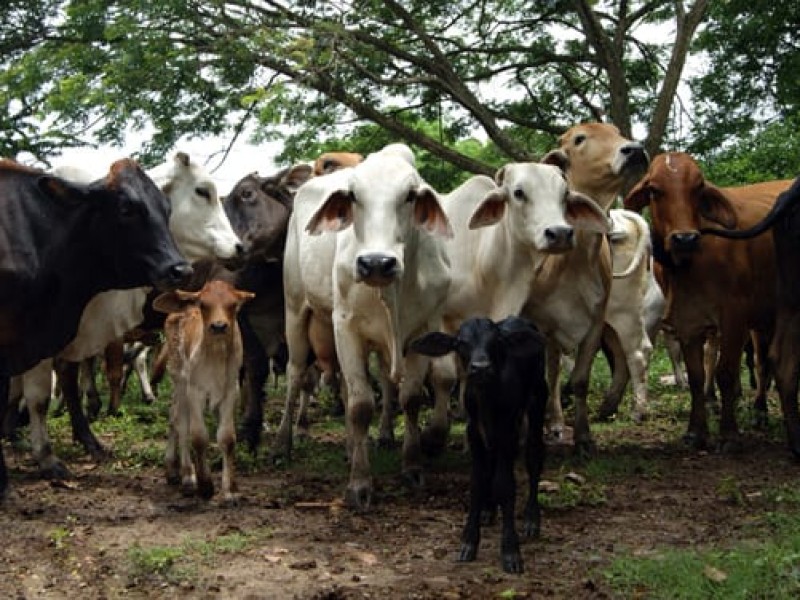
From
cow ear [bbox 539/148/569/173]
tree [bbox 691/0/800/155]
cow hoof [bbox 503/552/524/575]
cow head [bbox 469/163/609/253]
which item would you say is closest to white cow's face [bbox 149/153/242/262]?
cow head [bbox 469/163/609/253]

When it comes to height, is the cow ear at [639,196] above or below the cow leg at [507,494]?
above

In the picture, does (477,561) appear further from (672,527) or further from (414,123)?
(414,123)

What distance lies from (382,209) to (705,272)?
2.71m

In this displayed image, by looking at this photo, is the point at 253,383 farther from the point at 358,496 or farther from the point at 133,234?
the point at 358,496

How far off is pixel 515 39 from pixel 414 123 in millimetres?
2039

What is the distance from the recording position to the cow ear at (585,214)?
7785mm

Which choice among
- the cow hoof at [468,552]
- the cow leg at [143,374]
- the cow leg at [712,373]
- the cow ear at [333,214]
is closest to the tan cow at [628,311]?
the cow leg at [712,373]

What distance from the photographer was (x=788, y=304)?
26.2 ft

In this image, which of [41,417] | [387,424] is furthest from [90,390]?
[387,424]

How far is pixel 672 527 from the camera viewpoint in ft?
21.0

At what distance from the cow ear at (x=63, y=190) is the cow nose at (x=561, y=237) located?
272 cm

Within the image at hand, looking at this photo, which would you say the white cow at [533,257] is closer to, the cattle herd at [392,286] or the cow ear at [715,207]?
the cattle herd at [392,286]

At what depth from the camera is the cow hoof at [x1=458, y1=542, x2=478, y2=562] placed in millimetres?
5766

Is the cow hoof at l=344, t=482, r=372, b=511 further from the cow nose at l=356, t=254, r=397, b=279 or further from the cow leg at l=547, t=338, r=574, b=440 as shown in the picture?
the cow leg at l=547, t=338, r=574, b=440
